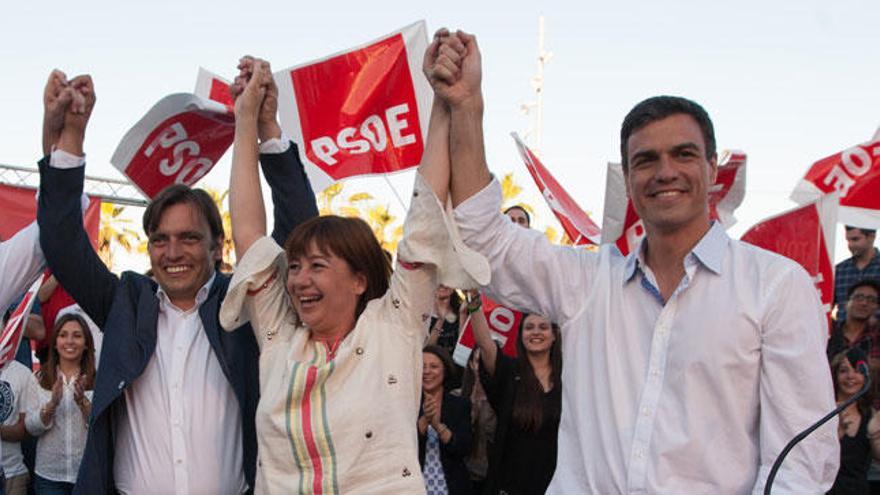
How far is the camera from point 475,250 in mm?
2768

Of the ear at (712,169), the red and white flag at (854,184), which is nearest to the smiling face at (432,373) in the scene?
the red and white flag at (854,184)

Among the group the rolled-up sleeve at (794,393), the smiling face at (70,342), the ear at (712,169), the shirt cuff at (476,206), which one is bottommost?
the smiling face at (70,342)

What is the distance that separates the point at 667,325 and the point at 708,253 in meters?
0.21

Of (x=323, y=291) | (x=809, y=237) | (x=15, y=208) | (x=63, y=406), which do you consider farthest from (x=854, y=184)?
(x=15, y=208)

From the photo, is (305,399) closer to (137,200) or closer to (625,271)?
(625,271)

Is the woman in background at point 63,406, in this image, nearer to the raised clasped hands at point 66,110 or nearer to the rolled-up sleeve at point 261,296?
the raised clasped hands at point 66,110

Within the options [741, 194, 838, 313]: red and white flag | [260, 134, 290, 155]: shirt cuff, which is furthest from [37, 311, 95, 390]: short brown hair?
[741, 194, 838, 313]: red and white flag

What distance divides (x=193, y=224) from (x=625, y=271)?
5.19ft

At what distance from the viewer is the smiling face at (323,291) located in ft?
9.60

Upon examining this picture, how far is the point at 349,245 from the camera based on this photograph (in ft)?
9.89

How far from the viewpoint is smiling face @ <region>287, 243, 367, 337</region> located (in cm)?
293

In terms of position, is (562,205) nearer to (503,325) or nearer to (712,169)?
(503,325)

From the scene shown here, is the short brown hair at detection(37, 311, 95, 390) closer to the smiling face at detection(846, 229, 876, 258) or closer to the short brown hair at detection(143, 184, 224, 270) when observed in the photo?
the short brown hair at detection(143, 184, 224, 270)

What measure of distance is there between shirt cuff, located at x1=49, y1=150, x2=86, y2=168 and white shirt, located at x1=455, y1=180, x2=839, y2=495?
1455 millimetres
